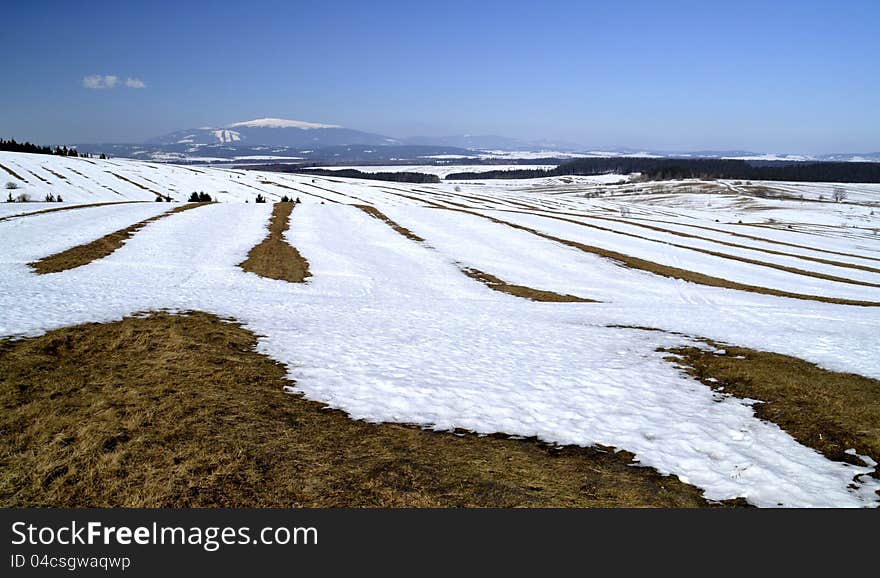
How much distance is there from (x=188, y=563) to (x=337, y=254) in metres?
34.2

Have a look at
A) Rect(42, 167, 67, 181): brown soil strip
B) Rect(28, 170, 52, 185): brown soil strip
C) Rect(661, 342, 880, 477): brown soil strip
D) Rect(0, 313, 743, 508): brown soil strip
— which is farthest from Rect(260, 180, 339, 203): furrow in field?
Rect(0, 313, 743, 508): brown soil strip

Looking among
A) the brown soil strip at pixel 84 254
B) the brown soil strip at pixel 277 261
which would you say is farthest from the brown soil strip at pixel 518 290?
the brown soil strip at pixel 84 254

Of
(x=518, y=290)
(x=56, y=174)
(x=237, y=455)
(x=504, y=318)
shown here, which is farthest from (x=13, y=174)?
(x=237, y=455)

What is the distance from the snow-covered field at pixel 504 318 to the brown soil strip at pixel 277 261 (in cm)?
117

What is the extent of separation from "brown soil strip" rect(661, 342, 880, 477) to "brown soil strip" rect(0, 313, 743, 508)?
4681 mm

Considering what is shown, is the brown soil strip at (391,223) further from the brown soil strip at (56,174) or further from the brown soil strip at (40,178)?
the brown soil strip at (56,174)

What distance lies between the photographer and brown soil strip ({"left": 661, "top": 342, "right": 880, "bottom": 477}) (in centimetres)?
1072

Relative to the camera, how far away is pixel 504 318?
75.1ft

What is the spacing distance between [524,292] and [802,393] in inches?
764

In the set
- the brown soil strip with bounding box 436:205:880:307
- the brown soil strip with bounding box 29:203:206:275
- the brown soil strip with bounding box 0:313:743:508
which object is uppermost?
the brown soil strip with bounding box 29:203:206:275

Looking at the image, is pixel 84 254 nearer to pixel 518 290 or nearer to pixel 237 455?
pixel 518 290

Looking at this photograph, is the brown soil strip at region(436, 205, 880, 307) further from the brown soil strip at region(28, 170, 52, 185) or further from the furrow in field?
the brown soil strip at region(28, 170, 52, 185)

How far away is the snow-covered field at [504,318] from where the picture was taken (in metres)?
10.7

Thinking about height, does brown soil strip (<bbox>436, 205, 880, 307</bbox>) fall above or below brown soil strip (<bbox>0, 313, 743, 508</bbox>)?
below
